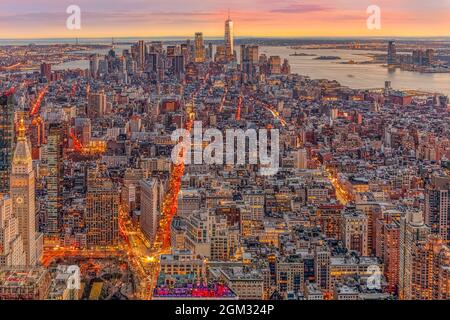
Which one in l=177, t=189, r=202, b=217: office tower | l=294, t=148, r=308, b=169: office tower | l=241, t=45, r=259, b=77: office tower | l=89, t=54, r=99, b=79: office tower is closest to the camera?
l=241, t=45, r=259, b=77: office tower

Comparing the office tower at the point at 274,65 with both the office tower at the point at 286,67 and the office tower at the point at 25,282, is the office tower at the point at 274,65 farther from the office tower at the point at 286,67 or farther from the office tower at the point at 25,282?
the office tower at the point at 25,282

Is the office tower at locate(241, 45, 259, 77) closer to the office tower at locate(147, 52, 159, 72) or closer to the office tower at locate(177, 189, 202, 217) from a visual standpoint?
the office tower at locate(147, 52, 159, 72)

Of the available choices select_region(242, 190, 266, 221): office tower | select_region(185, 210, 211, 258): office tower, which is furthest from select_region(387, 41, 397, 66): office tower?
select_region(185, 210, 211, 258): office tower

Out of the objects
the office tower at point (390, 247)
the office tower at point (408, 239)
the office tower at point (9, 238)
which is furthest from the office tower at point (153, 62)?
the office tower at point (408, 239)

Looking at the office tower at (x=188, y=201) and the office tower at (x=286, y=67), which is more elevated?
the office tower at (x=286, y=67)

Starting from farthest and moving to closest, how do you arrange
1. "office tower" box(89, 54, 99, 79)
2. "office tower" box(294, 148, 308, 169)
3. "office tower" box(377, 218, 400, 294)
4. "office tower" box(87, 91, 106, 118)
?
"office tower" box(87, 91, 106, 118) → "office tower" box(294, 148, 308, 169) → "office tower" box(89, 54, 99, 79) → "office tower" box(377, 218, 400, 294)

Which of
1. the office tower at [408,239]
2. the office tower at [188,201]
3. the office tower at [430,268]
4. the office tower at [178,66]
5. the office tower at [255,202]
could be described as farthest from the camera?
the office tower at [178,66]
